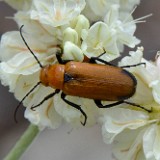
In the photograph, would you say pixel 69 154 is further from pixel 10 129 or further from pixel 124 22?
pixel 124 22

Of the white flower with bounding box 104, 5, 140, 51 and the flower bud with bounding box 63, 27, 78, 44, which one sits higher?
the flower bud with bounding box 63, 27, 78, 44

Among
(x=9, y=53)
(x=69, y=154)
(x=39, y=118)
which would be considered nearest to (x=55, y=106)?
(x=39, y=118)

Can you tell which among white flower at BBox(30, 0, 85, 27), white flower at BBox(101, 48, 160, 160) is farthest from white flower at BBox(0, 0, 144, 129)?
white flower at BBox(101, 48, 160, 160)

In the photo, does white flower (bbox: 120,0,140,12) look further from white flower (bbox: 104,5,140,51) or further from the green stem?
the green stem

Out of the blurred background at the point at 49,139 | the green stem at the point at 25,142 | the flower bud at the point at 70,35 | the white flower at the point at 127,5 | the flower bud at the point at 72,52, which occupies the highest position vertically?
the flower bud at the point at 70,35

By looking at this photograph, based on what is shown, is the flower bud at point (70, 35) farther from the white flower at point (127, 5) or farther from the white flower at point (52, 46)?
the white flower at point (127, 5)

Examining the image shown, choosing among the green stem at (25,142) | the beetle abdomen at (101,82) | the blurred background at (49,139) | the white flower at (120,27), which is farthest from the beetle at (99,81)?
the blurred background at (49,139)
